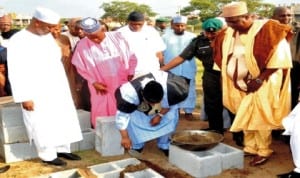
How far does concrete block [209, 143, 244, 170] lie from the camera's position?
4602 millimetres

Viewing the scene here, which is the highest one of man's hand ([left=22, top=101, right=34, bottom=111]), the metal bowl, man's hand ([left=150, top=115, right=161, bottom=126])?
man's hand ([left=22, top=101, right=34, bottom=111])

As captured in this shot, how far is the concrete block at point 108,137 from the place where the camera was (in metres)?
5.20

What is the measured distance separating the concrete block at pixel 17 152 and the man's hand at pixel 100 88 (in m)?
1.12

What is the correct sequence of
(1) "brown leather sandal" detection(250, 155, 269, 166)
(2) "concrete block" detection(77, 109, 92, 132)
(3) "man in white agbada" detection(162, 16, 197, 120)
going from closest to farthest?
(1) "brown leather sandal" detection(250, 155, 269, 166) → (2) "concrete block" detection(77, 109, 92, 132) → (3) "man in white agbada" detection(162, 16, 197, 120)

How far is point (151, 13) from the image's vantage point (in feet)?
213

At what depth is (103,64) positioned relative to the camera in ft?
18.0

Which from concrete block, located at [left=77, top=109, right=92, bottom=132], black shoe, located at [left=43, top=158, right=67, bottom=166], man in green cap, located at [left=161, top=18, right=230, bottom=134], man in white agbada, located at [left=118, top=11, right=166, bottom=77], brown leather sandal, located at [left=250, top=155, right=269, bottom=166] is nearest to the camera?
brown leather sandal, located at [left=250, top=155, right=269, bottom=166]

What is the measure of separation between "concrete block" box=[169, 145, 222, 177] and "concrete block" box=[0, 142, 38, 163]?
74.4 inches

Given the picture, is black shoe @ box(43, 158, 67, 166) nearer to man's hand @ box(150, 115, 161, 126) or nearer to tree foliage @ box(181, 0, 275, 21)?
man's hand @ box(150, 115, 161, 126)

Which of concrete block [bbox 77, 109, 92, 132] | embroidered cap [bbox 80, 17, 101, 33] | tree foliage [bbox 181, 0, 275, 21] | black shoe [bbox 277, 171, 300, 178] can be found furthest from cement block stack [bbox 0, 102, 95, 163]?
tree foliage [bbox 181, 0, 275, 21]

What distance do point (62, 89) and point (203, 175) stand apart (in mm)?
1951

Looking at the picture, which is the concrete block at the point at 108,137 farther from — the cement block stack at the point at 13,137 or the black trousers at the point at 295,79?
the black trousers at the point at 295,79

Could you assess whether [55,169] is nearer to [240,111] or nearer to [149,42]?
[240,111]

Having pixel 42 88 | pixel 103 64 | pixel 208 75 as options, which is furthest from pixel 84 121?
pixel 208 75
